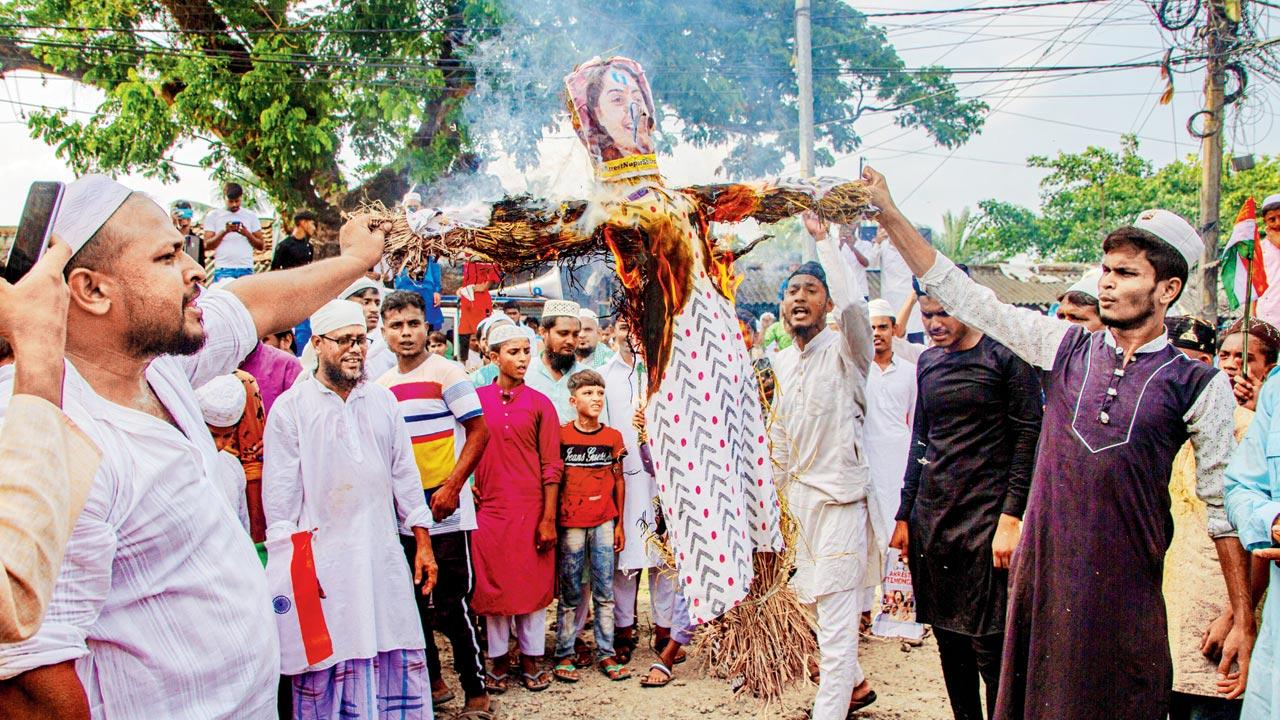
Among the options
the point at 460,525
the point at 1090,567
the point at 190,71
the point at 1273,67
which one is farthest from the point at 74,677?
the point at 1273,67

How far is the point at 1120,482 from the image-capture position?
307 centimetres

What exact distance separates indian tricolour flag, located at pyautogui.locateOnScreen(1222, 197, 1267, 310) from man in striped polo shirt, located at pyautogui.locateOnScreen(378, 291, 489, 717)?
5.57 m

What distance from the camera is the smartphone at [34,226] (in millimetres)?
1681

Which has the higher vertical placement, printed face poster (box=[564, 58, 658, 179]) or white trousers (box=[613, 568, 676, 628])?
printed face poster (box=[564, 58, 658, 179])

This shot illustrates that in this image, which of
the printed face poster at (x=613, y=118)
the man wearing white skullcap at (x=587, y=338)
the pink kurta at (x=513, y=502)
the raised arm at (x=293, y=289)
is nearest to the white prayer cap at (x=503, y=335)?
the pink kurta at (x=513, y=502)

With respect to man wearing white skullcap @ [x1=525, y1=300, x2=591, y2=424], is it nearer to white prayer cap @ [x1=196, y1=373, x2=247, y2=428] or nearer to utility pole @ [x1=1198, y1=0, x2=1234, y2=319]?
white prayer cap @ [x1=196, y1=373, x2=247, y2=428]

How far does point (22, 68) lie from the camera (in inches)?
539

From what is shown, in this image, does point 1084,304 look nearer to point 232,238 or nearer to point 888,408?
point 888,408

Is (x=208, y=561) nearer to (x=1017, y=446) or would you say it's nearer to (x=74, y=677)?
(x=74, y=677)

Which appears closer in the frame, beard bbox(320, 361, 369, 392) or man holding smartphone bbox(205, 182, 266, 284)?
beard bbox(320, 361, 369, 392)

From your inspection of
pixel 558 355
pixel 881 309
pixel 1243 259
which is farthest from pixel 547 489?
pixel 1243 259

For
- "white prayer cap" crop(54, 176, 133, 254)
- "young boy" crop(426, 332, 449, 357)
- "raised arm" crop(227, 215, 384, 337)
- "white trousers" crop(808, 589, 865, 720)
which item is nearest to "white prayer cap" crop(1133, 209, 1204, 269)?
"white trousers" crop(808, 589, 865, 720)

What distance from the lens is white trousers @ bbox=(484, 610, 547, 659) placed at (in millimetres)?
5734

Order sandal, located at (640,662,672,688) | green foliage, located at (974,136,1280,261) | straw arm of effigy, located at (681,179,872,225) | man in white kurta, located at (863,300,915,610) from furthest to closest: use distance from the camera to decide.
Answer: green foliage, located at (974,136,1280,261) → man in white kurta, located at (863,300,915,610) → sandal, located at (640,662,672,688) → straw arm of effigy, located at (681,179,872,225)
